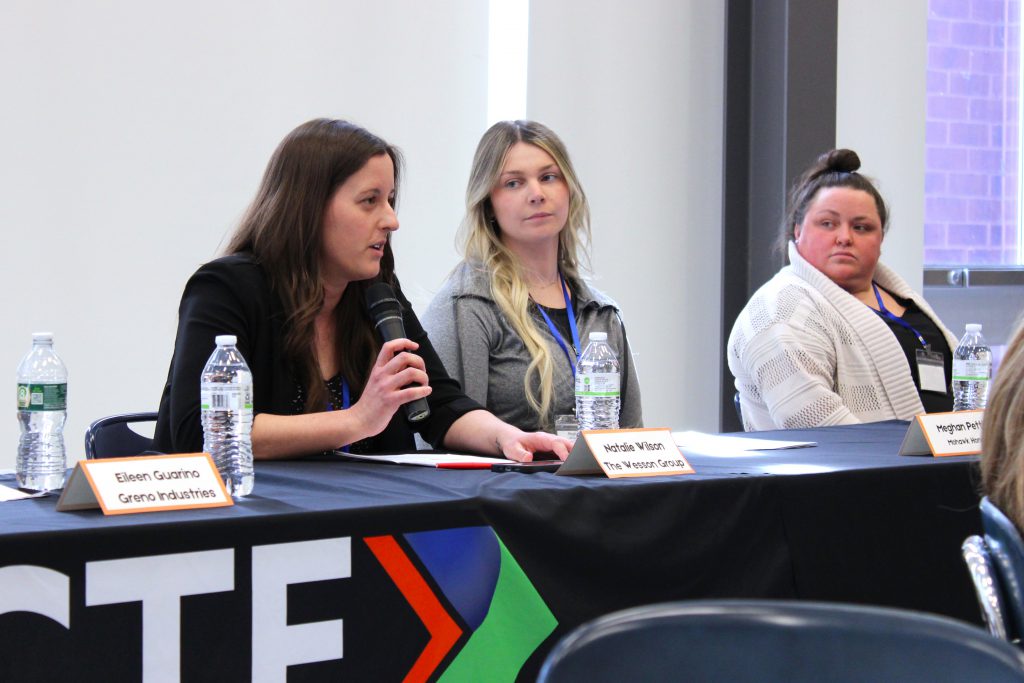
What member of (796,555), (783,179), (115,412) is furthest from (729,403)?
(796,555)

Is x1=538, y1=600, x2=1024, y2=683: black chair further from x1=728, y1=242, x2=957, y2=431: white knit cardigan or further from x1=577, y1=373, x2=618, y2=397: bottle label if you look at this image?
x1=728, y1=242, x2=957, y2=431: white knit cardigan

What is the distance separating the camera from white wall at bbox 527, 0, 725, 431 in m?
4.03

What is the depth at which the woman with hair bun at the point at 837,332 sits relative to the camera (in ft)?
9.18

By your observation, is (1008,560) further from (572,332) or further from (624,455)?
(572,332)

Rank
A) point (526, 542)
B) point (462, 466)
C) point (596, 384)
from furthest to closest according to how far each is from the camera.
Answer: point (596, 384)
point (462, 466)
point (526, 542)

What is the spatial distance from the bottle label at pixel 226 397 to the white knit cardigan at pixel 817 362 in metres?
1.50

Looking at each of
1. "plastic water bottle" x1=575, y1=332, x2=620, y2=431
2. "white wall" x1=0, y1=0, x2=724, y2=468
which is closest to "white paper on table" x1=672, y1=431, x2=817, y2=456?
"plastic water bottle" x1=575, y1=332, x2=620, y2=431

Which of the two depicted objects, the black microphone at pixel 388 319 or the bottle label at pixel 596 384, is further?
the bottle label at pixel 596 384

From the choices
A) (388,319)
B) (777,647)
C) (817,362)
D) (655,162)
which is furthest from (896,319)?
(777,647)

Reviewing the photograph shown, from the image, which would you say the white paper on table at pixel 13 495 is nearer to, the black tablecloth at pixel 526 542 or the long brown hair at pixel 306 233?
the black tablecloth at pixel 526 542

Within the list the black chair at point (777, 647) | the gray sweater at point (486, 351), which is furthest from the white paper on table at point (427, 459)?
the black chair at point (777, 647)

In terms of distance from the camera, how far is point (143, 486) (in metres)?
1.37

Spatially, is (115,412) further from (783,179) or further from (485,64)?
(783,179)

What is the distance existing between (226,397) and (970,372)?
2.01 metres
